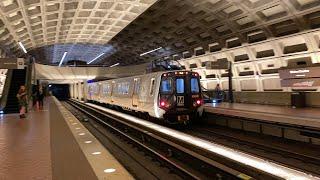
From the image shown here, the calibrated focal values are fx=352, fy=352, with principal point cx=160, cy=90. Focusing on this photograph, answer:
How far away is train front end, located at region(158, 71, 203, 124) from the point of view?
48.0ft

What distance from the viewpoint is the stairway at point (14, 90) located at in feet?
68.2

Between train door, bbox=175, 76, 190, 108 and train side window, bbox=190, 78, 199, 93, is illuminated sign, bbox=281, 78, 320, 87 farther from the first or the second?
train door, bbox=175, 76, 190, 108

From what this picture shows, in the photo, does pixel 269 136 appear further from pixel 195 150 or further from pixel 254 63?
pixel 254 63

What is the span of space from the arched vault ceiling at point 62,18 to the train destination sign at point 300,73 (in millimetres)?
10574

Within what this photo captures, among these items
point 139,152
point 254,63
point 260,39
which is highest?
point 260,39

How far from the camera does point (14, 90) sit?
22297 millimetres

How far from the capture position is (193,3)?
2328 cm

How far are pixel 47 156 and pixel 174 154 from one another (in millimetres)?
3381

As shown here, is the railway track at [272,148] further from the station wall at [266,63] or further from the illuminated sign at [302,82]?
the station wall at [266,63]

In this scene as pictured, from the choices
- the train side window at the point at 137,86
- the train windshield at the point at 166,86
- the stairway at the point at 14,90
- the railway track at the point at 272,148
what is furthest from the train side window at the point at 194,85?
the stairway at the point at 14,90

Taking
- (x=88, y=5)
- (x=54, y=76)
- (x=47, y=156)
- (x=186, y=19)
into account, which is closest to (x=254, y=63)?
Result: (x=186, y=19)

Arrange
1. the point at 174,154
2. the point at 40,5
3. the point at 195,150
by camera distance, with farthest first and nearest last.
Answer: the point at 40,5, the point at 174,154, the point at 195,150

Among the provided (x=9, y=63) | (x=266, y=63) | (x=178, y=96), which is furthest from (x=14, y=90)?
(x=266, y=63)

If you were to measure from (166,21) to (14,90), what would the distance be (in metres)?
12.8
